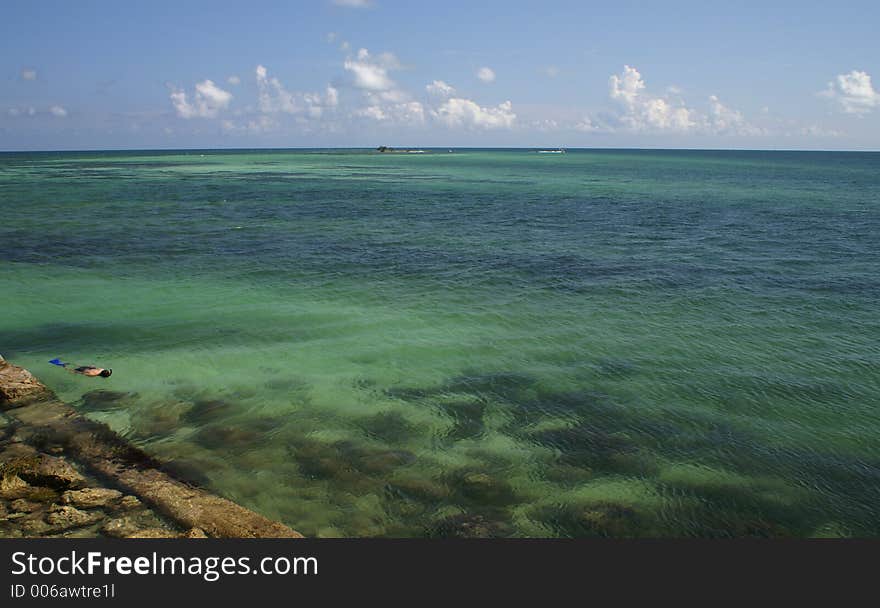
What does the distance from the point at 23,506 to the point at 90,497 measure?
0.86 meters

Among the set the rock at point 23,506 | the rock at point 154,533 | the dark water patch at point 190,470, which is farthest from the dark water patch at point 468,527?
the rock at point 23,506

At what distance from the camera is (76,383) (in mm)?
14094

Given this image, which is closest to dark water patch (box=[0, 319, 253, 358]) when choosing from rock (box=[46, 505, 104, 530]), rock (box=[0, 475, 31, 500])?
rock (box=[0, 475, 31, 500])

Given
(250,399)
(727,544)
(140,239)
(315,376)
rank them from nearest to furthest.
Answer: (727,544) < (250,399) < (315,376) < (140,239)

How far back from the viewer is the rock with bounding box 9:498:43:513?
8588 mm

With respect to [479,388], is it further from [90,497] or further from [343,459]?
[90,497]

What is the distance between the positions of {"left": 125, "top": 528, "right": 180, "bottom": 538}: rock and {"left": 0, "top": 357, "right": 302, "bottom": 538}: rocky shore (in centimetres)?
1

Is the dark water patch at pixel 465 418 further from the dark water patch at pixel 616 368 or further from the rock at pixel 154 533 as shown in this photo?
the rock at pixel 154 533

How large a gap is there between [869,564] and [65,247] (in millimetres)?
35044

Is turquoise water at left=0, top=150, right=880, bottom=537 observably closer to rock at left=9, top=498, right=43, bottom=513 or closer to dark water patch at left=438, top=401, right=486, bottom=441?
dark water patch at left=438, top=401, right=486, bottom=441

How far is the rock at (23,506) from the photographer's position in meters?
8.59

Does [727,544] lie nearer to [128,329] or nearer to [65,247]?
[128,329]

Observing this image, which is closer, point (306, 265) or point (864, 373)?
point (864, 373)

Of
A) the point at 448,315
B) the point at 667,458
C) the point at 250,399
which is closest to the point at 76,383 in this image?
the point at 250,399
